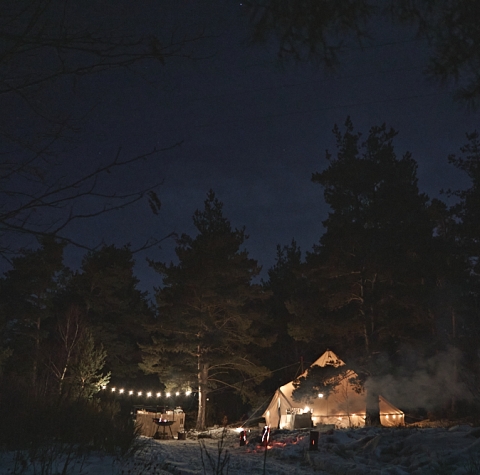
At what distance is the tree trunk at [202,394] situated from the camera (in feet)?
76.5

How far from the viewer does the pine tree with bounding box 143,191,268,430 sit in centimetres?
2464

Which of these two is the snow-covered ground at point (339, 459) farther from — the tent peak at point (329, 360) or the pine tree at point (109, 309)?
the pine tree at point (109, 309)

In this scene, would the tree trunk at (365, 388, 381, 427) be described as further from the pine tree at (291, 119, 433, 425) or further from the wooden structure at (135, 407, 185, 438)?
the wooden structure at (135, 407, 185, 438)

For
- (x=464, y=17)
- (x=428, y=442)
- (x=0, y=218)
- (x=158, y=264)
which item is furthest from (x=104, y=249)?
(x=158, y=264)

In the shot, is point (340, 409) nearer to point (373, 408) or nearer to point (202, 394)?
point (373, 408)

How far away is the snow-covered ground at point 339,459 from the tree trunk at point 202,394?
1058 cm

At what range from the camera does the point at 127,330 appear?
31594 mm

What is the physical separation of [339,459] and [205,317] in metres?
15.6

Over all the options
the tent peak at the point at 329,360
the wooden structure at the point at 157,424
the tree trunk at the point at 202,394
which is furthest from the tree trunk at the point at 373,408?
the tree trunk at the point at 202,394

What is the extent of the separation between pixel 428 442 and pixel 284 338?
2421 cm

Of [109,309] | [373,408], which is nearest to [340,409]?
[373,408]

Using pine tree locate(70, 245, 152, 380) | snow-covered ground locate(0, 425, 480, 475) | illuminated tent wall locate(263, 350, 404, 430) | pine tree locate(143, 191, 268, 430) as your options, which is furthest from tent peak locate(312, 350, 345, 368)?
pine tree locate(70, 245, 152, 380)

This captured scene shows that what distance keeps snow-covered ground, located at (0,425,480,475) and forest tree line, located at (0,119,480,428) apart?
5.78m

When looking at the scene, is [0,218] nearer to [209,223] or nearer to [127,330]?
[209,223]
